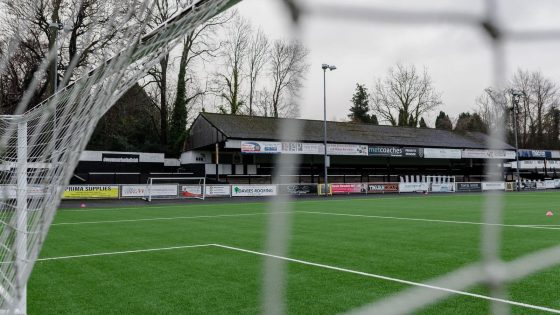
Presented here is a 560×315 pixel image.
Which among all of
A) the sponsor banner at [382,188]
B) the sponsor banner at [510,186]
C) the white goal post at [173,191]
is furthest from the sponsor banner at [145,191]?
the sponsor banner at [510,186]

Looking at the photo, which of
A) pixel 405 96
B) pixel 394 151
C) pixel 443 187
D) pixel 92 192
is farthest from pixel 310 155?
pixel 405 96

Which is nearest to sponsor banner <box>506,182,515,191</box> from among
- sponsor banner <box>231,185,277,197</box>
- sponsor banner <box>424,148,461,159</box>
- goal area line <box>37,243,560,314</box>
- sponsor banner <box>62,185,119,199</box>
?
sponsor banner <box>424,148,461,159</box>

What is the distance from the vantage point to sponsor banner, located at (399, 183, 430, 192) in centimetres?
3073

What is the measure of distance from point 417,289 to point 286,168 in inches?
152

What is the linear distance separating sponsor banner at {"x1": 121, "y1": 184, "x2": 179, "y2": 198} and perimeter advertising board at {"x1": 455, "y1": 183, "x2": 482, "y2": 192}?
18.7 m

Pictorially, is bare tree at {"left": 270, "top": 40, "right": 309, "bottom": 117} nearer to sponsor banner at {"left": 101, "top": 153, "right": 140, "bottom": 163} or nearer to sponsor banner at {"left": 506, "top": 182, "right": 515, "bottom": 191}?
sponsor banner at {"left": 101, "top": 153, "right": 140, "bottom": 163}

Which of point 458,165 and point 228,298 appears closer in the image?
point 228,298

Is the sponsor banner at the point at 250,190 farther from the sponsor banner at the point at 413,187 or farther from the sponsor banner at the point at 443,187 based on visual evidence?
the sponsor banner at the point at 443,187

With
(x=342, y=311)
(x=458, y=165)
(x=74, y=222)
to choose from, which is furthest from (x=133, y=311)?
(x=458, y=165)

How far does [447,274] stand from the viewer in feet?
19.6

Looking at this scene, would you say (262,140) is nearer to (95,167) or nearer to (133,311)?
(95,167)

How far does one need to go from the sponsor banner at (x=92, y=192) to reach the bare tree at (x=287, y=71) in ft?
67.7

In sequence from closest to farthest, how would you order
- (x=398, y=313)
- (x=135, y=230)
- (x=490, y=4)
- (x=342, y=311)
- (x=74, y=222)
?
(x=398, y=313) → (x=490, y=4) → (x=342, y=311) → (x=135, y=230) → (x=74, y=222)

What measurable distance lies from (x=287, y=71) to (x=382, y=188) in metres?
29.0
